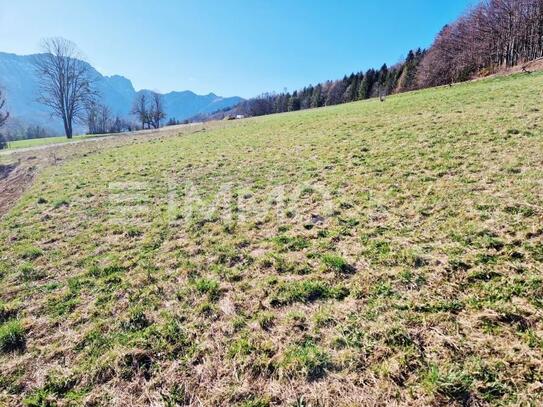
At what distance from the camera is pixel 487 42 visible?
47094 millimetres

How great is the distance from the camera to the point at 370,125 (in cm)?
1453

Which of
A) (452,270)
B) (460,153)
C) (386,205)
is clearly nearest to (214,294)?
(452,270)

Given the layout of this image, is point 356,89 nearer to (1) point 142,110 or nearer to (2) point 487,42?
(2) point 487,42

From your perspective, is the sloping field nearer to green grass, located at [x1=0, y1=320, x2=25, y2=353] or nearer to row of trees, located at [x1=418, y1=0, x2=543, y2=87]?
green grass, located at [x1=0, y1=320, x2=25, y2=353]

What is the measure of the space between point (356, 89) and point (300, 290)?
9646 centimetres

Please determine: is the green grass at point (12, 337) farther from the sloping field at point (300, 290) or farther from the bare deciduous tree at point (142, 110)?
the bare deciduous tree at point (142, 110)

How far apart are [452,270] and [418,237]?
3.18ft

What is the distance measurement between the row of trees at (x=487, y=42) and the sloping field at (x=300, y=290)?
168 feet

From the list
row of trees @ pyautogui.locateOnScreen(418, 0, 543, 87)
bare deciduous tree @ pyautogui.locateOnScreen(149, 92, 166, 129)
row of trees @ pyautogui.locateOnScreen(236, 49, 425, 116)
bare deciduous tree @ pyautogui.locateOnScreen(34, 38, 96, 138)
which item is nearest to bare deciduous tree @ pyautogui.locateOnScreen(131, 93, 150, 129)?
bare deciduous tree @ pyautogui.locateOnScreen(149, 92, 166, 129)

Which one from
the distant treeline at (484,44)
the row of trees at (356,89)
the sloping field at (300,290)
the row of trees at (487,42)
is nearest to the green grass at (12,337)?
the sloping field at (300,290)

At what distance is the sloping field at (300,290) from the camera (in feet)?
9.54

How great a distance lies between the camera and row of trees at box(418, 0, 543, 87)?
4262 cm

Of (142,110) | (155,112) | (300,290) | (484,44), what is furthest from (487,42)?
(142,110)

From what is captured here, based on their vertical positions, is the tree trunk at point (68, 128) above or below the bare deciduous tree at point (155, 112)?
below
